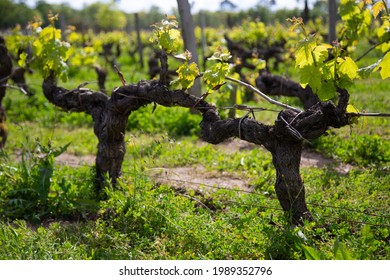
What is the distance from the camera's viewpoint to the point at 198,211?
4328 mm

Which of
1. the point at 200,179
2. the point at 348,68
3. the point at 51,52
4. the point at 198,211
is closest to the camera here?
the point at 348,68

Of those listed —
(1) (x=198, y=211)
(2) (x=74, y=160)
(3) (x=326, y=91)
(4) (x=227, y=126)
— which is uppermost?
(3) (x=326, y=91)

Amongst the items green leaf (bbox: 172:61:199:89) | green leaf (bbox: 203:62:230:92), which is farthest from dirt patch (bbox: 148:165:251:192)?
green leaf (bbox: 203:62:230:92)

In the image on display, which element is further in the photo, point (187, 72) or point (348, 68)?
point (187, 72)

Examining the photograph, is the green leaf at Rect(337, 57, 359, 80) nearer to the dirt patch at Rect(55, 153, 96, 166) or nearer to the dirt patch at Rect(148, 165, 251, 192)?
the dirt patch at Rect(148, 165, 251, 192)

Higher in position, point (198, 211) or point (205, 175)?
point (198, 211)

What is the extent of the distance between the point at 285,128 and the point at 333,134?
321 cm

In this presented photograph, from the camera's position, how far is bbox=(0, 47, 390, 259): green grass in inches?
139

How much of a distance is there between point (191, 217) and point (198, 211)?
47cm

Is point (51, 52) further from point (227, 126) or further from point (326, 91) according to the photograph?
point (326, 91)

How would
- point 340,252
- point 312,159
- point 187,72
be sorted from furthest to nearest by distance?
1. point 312,159
2. point 187,72
3. point 340,252

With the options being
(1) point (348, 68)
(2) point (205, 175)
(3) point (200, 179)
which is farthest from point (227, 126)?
(2) point (205, 175)

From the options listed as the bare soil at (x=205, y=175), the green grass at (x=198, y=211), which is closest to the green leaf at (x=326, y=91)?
the green grass at (x=198, y=211)

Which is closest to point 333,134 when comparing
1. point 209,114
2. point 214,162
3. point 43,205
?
point 214,162
